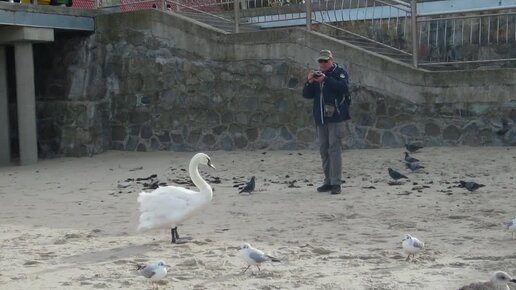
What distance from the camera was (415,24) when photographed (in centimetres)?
1398

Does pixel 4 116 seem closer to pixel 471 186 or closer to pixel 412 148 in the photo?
pixel 412 148

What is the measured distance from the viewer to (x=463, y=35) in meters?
14.7

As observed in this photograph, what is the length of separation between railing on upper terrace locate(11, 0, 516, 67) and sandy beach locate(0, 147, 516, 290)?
2313 millimetres

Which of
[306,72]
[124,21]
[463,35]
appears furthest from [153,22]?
[463,35]

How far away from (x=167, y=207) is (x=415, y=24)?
7601mm

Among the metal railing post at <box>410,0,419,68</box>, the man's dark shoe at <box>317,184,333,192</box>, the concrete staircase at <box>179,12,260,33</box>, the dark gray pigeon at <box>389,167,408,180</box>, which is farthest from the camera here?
the concrete staircase at <box>179,12,260,33</box>

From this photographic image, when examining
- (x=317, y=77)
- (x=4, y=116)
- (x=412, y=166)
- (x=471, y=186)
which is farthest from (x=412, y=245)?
(x=4, y=116)

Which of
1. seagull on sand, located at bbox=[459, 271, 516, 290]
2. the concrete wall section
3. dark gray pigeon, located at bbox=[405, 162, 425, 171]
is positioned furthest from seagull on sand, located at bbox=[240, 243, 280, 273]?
the concrete wall section

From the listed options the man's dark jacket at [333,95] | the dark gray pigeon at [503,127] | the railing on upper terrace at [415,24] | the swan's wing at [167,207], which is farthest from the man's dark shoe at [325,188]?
the railing on upper terrace at [415,24]

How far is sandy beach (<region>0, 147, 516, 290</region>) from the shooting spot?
6.47 m

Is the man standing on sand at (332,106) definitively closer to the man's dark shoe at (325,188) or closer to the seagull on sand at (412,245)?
the man's dark shoe at (325,188)

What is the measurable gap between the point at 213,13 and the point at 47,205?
26.1ft

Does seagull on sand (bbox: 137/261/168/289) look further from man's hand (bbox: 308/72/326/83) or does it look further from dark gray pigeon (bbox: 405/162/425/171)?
dark gray pigeon (bbox: 405/162/425/171)

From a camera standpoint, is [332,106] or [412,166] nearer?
[332,106]
